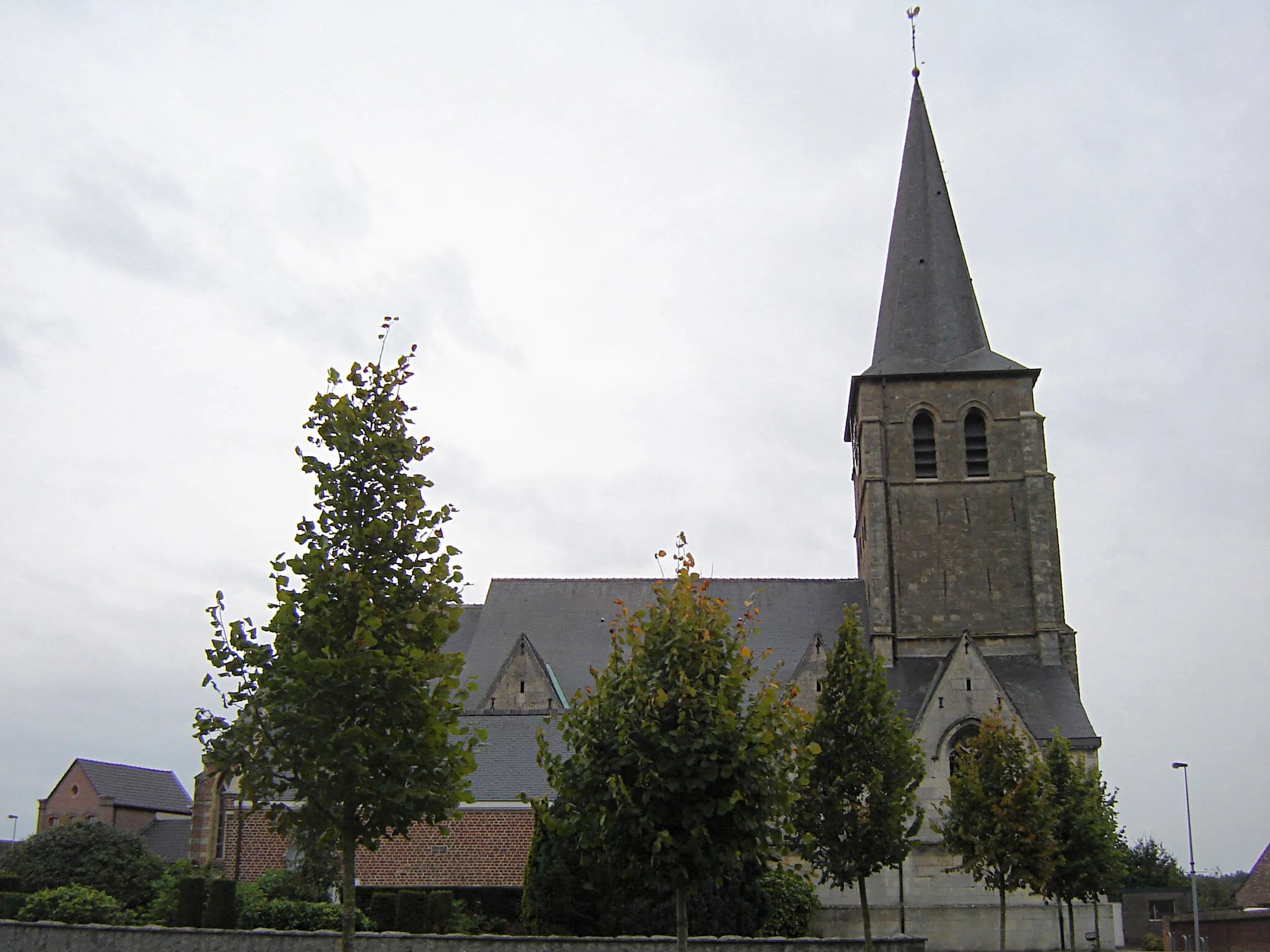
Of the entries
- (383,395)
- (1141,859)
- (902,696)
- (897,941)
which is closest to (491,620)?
(902,696)

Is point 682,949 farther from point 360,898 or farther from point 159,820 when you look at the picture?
point 159,820

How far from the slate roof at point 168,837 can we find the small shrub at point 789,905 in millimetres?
32792

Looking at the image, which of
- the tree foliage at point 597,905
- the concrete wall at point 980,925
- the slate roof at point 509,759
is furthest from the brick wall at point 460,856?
the concrete wall at point 980,925

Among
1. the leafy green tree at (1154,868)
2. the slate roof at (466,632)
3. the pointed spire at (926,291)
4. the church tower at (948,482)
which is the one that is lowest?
the leafy green tree at (1154,868)

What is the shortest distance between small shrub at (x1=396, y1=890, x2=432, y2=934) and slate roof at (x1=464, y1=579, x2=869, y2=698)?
1374cm

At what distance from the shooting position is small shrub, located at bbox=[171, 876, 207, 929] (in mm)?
21203

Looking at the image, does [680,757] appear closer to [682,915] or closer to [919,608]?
[682,915]

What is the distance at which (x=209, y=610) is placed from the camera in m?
12.2

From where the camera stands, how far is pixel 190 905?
21.2 m

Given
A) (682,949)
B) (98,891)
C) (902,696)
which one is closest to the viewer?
(682,949)

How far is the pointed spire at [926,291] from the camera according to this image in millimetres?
37969

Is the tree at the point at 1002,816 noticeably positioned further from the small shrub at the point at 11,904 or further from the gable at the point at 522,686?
the small shrub at the point at 11,904

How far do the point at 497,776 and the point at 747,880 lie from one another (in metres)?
9.04

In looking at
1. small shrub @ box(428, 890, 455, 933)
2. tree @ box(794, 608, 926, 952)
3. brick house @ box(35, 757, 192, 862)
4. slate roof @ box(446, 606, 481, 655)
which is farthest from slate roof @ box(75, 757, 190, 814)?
tree @ box(794, 608, 926, 952)
